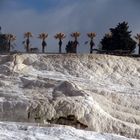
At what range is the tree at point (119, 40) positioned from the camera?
1727 inches

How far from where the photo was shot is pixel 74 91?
16.7 meters

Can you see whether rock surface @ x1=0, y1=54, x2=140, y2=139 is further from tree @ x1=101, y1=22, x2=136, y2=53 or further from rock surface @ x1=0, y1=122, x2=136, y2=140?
tree @ x1=101, y1=22, x2=136, y2=53

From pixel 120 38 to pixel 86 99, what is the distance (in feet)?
92.7

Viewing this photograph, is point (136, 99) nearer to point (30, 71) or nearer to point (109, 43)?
→ point (30, 71)

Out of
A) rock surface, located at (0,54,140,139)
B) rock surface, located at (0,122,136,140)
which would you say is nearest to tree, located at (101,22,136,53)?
rock surface, located at (0,54,140,139)

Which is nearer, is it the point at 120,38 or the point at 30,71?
the point at 30,71

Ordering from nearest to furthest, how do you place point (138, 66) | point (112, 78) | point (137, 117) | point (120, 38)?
point (137, 117) → point (112, 78) → point (138, 66) → point (120, 38)

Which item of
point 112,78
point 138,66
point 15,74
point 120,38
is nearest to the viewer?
point 15,74

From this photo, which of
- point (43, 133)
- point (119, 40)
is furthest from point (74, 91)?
point (119, 40)

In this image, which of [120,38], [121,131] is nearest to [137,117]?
[121,131]

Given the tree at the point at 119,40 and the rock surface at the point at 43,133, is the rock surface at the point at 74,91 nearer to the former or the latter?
the rock surface at the point at 43,133

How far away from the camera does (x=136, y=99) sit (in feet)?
65.8

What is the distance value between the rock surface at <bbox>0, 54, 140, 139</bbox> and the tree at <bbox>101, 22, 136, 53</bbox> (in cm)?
1770

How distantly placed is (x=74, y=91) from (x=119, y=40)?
2777 centimetres
